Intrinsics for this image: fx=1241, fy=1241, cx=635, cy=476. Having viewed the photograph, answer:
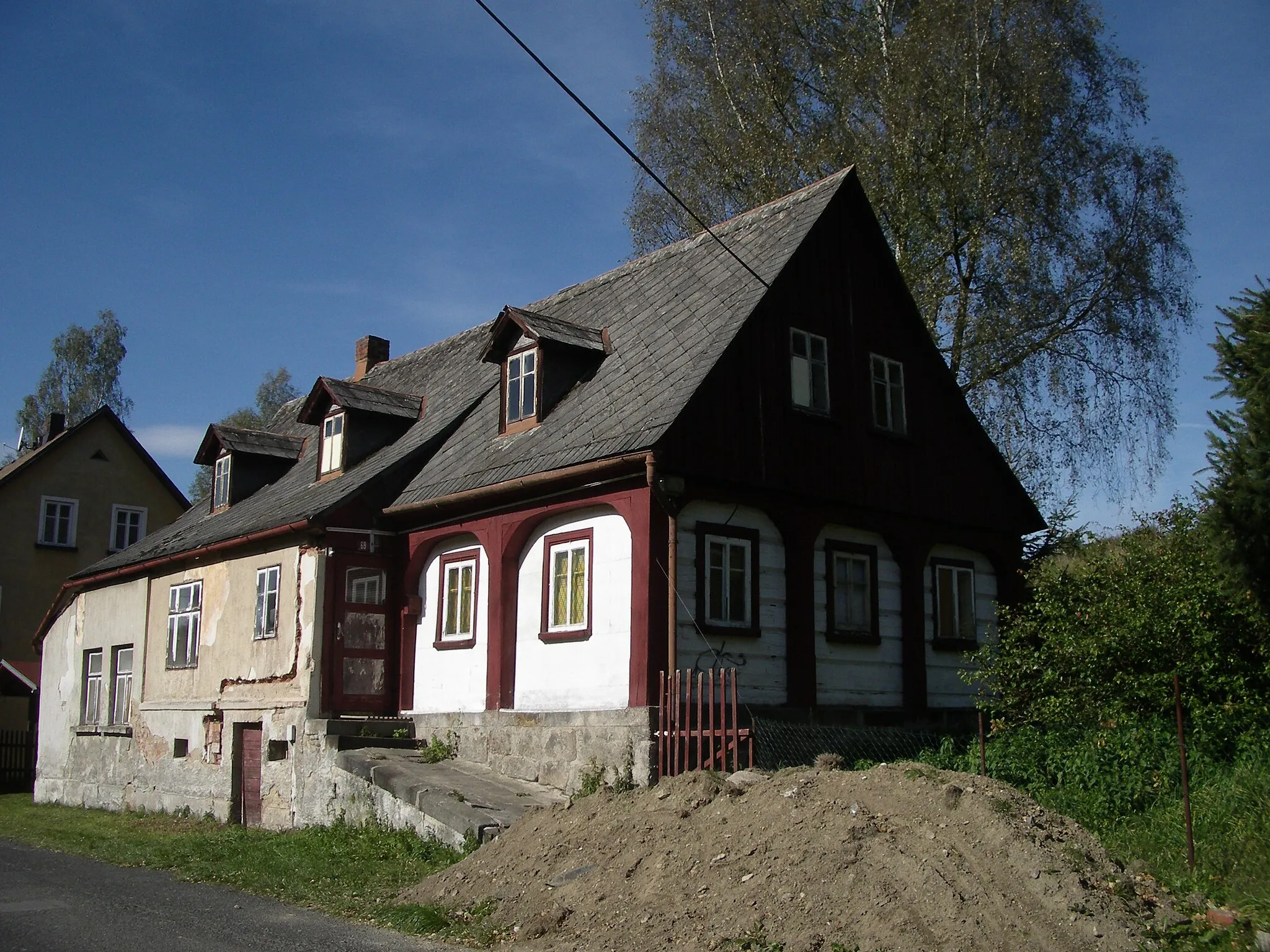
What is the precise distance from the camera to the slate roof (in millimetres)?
15297

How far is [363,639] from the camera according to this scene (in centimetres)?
1808

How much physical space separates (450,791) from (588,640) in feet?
7.93

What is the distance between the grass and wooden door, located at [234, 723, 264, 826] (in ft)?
1.17

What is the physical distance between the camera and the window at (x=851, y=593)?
16.1 meters

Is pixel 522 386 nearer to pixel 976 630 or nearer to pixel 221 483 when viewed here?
pixel 976 630

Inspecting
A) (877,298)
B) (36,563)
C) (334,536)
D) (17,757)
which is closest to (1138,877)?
(877,298)

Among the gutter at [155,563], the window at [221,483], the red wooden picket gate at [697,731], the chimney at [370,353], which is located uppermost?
the chimney at [370,353]

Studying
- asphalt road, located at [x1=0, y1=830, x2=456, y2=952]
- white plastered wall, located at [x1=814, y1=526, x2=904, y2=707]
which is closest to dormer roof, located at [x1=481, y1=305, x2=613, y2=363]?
white plastered wall, located at [x1=814, y1=526, x2=904, y2=707]

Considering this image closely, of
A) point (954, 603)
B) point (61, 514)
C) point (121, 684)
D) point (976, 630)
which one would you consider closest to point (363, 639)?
point (121, 684)

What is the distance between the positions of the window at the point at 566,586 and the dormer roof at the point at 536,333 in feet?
9.97

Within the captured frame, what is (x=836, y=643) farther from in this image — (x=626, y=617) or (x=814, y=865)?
(x=814, y=865)

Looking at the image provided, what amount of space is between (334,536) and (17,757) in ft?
60.3

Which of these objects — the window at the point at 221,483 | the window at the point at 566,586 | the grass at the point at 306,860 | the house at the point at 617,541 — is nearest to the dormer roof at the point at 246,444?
the window at the point at 221,483

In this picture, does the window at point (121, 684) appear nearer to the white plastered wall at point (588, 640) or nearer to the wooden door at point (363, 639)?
the wooden door at point (363, 639)
